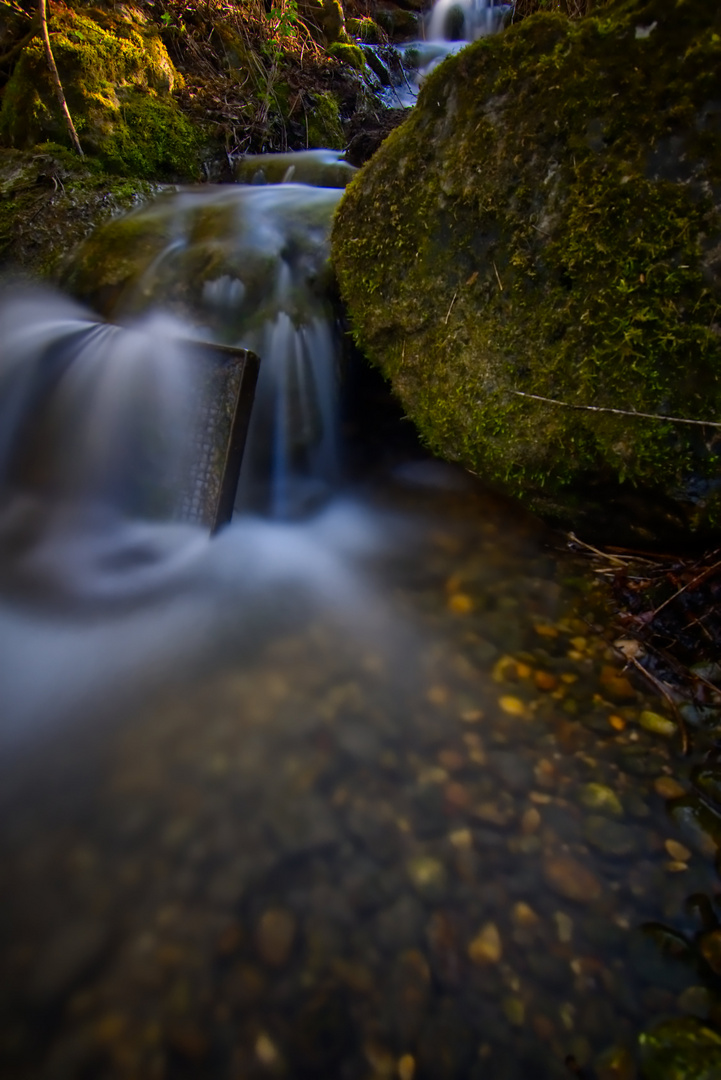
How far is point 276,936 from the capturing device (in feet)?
4.58

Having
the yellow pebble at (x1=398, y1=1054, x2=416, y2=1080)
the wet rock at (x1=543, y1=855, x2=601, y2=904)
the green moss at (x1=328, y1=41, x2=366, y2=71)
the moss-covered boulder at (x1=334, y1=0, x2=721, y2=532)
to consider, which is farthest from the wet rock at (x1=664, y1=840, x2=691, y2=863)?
the green moss at (x1=328, y1=41, x2=366, y2=71)

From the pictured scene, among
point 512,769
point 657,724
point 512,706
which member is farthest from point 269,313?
point 657,724

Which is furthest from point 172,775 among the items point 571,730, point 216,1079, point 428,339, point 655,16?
point 655,16

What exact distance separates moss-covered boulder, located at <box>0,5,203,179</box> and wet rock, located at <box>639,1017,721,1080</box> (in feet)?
21.5

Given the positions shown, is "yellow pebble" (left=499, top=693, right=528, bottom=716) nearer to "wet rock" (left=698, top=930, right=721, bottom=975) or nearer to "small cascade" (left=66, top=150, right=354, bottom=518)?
"wet rock" (left=698, top=930, right=721, bottom=975)

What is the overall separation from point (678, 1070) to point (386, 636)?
1.51 meters

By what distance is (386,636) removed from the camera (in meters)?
2.34

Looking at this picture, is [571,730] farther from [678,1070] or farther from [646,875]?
[678,1070]

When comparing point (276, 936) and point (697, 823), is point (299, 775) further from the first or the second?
point (697, 823)

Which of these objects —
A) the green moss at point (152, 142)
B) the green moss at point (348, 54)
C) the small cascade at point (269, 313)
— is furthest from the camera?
the green moss at point (348, 54)

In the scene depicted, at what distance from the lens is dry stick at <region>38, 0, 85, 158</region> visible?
4.36 metres

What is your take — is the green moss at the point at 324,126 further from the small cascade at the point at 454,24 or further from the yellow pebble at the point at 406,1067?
the yellow pebble at the point at 406,1067

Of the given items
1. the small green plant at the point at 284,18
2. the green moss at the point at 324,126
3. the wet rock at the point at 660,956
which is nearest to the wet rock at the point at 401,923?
the wet rock at the point at 660,956

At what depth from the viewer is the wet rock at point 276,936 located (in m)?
1.36
